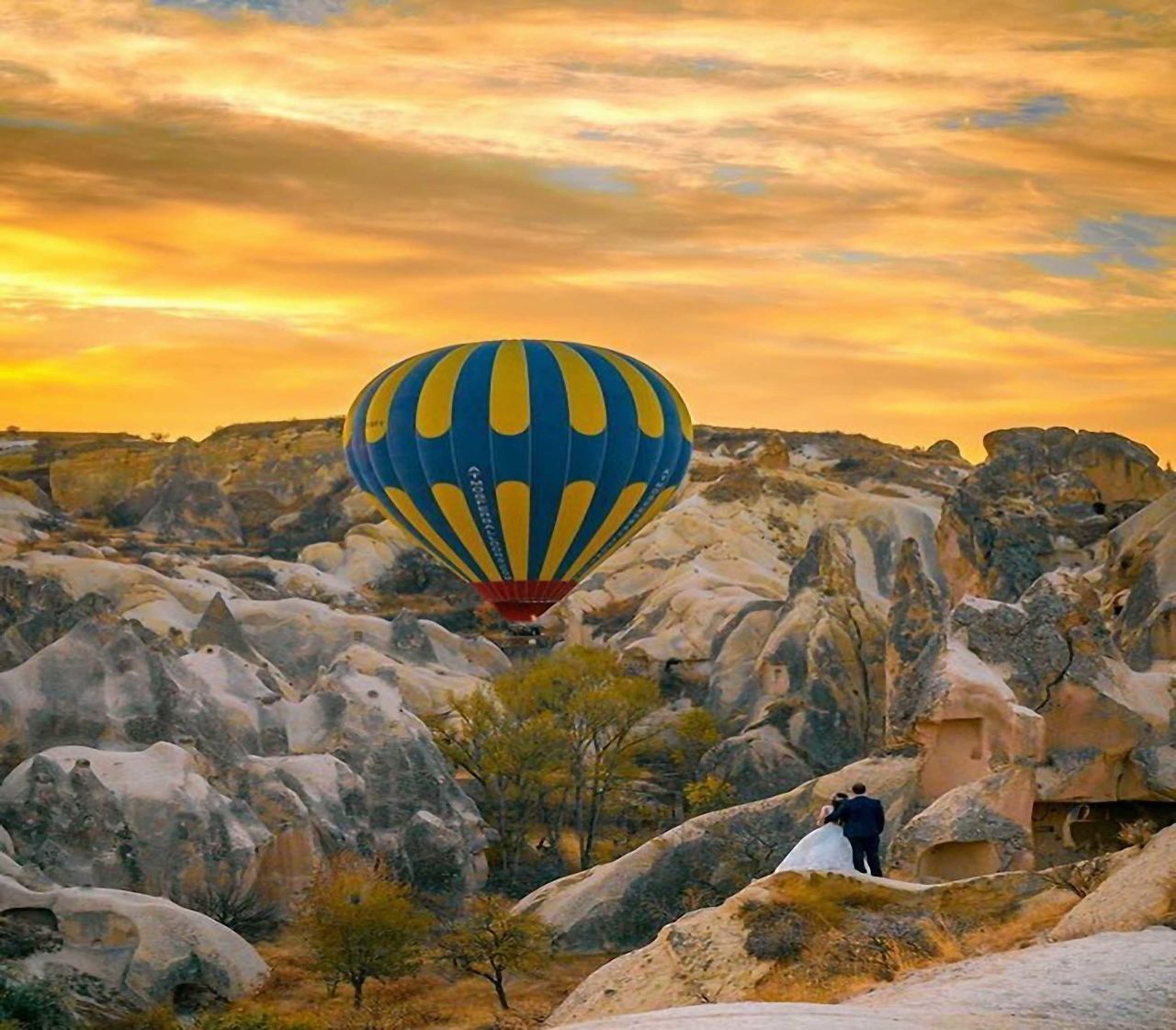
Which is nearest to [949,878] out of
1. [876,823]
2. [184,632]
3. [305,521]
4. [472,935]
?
[876,823]

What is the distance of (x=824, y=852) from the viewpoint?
20531mm

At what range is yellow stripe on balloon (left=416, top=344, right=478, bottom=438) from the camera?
4016 centimetres

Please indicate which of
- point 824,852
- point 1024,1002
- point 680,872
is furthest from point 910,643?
point 1024,1002

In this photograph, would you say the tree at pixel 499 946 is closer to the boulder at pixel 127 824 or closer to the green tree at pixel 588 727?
the boulder at pixel 127 824

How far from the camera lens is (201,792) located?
34344mm

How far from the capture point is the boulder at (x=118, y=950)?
27.3 meters

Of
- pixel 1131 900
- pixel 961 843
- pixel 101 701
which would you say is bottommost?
pixel 101 701

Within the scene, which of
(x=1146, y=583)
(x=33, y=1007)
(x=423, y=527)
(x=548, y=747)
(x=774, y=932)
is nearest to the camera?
(x=774, y=932)

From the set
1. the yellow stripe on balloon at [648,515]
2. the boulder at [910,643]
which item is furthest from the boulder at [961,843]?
the yellow stripe on balloon at [648,515]

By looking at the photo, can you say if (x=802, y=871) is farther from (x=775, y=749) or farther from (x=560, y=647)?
(x=560, y=647)

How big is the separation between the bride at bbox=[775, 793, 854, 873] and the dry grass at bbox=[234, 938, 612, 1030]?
32.4 ft

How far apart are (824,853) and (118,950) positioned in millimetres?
11885

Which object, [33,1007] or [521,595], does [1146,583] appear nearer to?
[521,595]

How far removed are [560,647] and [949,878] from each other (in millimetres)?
46266
